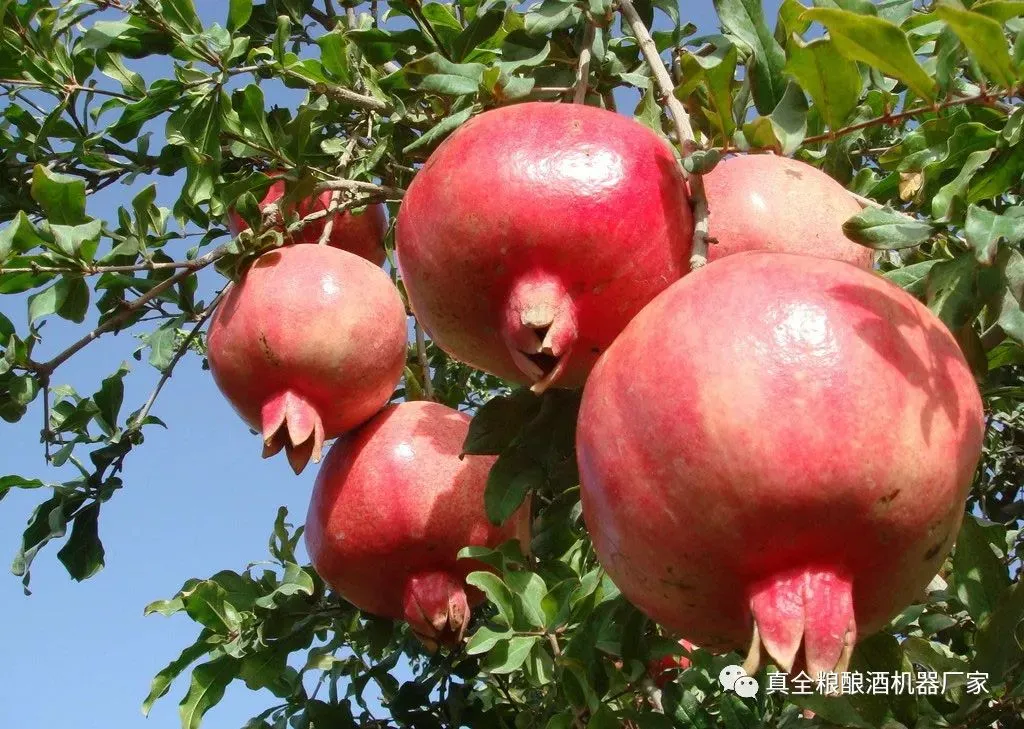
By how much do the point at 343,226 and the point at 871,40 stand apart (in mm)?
1408

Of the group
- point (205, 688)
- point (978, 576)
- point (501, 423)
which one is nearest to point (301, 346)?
point (501, 423)

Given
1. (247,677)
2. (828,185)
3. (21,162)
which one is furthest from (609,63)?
(21,162)

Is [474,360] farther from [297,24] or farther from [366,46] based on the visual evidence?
[297,24]

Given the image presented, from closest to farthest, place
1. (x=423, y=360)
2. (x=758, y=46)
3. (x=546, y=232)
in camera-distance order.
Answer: (x=546, y=232)
(x=758, y=46)
(x=423, y=360)

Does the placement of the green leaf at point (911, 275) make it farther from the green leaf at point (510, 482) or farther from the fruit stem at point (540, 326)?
the green leaf at point (510, 482)

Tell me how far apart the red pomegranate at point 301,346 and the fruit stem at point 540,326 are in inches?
28.9

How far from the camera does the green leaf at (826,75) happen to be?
113cm

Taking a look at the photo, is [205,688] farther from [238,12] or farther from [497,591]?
[238,12]

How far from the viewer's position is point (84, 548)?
7.47ft

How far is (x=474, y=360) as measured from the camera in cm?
132

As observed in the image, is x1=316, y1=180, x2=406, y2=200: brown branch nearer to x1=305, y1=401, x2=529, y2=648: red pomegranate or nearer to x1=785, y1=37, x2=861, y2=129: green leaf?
x1=305, y1=401, x2=529, y2=648: red pomegranate

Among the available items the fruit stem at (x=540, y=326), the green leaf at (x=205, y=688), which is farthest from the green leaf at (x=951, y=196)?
the green leaf at (x=205, y=688)

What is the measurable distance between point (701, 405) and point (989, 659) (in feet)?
2.83

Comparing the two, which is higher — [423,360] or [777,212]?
[777,212]
